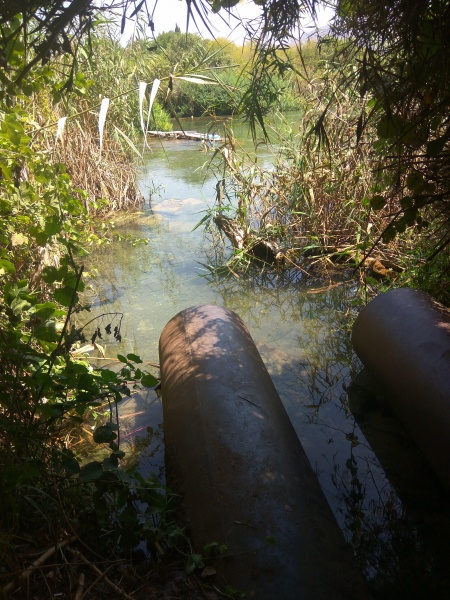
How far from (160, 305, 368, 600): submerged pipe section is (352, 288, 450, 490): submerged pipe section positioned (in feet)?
2.24

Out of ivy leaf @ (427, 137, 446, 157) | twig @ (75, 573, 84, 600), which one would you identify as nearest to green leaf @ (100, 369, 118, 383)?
twig @ (75, 573, 84, 600)

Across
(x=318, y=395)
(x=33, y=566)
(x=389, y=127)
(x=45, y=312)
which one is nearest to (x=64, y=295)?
(x=45, y=312)

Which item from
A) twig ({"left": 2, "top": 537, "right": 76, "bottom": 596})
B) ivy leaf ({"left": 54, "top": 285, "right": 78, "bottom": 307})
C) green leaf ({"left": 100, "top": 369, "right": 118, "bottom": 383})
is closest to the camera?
twig ({"left": 2, "top": 537, "right": 76, "bottom": 596})

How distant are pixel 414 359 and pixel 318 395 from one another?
109cm

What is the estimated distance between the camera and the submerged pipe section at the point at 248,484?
171cm

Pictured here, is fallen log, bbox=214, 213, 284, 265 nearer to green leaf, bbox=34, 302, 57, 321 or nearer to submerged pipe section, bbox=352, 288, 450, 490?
submerged pipe section, bbox=352, 288, 450, 490

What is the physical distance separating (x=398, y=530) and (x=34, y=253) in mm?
3054

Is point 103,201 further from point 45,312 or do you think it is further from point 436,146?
point 436,146

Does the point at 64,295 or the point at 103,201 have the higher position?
the point at 64,295

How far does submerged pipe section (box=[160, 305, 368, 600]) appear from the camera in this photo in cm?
171

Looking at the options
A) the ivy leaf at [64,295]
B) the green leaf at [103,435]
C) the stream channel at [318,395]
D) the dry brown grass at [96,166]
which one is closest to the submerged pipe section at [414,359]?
the stream channel at [318,395]

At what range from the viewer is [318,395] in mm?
3723

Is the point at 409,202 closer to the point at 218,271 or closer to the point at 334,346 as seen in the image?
the point at 334,346

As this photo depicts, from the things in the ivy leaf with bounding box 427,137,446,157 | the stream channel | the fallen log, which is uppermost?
the ivy leaf with bounding box 427,137,446,157
